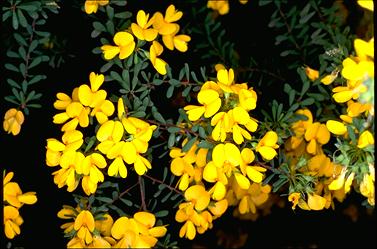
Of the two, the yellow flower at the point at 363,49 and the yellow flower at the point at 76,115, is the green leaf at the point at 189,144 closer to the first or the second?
the yellow flower at the point at 76,115

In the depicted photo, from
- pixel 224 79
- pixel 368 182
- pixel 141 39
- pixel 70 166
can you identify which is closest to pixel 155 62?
pixel 141 39

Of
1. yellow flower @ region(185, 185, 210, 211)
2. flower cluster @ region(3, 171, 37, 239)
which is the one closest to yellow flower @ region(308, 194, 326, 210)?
yellow flower @ region(185, 185, 210, 211)

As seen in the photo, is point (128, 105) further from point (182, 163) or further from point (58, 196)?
point (58, 196)

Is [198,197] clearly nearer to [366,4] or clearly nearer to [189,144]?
[189,144]

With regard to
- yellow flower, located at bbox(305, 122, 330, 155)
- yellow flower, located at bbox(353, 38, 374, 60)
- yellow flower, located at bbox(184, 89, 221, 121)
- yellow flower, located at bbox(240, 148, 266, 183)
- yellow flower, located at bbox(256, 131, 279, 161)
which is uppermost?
yellow flower, located at bbox(353, 38, 374, 60)

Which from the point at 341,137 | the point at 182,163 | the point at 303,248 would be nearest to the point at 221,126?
the point at 182,163

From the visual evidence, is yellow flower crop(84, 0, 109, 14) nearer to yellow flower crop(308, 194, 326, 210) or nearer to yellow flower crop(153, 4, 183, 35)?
yellow flower crop(153, 4, 183, 35)
